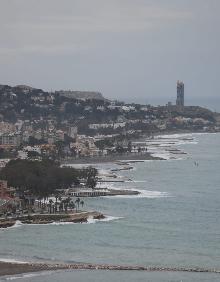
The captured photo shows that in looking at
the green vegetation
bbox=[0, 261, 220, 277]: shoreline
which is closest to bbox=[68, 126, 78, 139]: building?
the green vegetation

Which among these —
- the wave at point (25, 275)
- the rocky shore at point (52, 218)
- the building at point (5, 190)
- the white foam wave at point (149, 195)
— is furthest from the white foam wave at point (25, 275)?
the white foam wave at point (149, 195)

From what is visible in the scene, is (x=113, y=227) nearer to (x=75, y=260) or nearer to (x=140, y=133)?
(x=75, y=260)

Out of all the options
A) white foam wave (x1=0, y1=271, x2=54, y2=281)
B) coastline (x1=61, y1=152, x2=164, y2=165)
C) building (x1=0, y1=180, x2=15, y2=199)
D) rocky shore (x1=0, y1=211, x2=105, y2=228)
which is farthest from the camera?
coastline (x1=61, y1=152, x2=164, y2=165)

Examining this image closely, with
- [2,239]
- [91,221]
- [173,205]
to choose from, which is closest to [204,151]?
[173,205]

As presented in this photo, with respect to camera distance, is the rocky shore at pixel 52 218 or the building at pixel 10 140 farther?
the building at pixel 10 140

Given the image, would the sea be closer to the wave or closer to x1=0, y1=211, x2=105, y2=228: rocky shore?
the wave

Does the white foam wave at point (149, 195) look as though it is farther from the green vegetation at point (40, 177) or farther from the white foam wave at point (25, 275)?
the white foam wave at point (25, 275)

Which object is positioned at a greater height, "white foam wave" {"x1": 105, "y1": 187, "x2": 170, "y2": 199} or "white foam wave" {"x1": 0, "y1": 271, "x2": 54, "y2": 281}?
"white foam wave" {"x1": 105, "y1": 187, "x2": 170, "y2": 199}

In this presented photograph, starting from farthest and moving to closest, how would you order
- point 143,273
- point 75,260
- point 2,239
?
point 2,239, point 75,260, point 143,273
